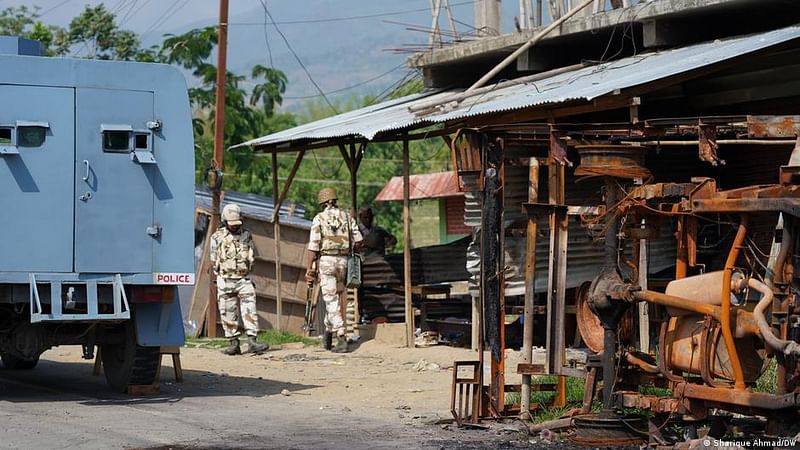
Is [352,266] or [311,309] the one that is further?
[311,309]

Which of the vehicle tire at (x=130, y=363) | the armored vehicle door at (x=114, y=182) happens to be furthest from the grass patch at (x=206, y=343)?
the armored vehicle door at (x=114, y=182)

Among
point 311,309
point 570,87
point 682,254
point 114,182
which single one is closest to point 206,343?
point 311,309

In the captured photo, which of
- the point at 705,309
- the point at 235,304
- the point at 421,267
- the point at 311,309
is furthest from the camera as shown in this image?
the point at 311,309

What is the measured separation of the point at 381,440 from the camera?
951 cm

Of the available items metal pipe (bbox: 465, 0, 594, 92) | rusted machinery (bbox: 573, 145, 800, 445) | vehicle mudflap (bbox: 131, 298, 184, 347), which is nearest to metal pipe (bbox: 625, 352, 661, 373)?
rusted machinery (bbox: 573, 145, 800, 445)

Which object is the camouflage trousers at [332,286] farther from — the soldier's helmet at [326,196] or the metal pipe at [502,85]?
the metal pipe at [502,85]

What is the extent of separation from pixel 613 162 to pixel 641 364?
141cm

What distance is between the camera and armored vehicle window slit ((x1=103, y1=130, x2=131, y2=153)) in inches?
467

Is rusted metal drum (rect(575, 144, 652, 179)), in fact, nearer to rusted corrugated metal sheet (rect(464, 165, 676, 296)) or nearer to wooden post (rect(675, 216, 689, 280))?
wooden post (rect(675, 216, 689, 280))

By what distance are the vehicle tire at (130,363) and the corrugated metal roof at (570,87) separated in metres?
4.37

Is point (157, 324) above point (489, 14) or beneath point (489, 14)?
beneath

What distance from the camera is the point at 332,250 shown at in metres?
17.5

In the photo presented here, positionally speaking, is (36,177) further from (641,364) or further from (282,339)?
(282,339)

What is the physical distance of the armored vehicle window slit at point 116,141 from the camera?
1186 cm
